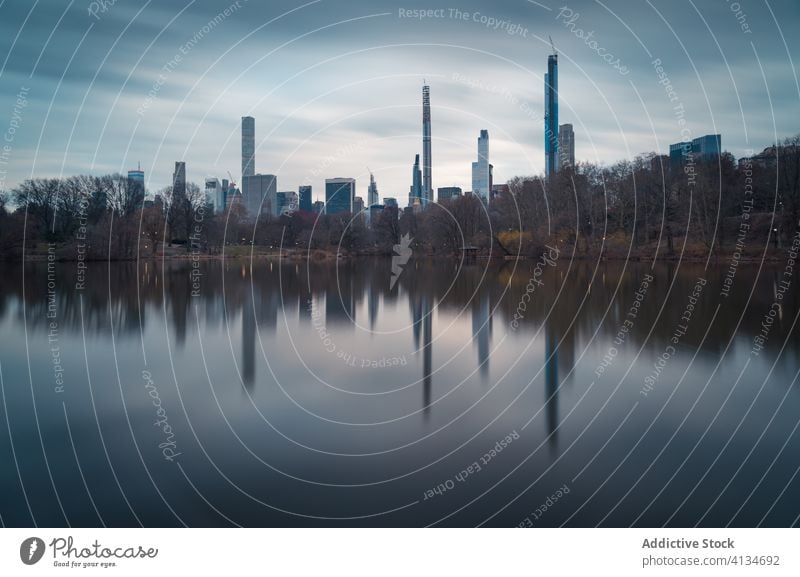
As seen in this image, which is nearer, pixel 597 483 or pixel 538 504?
pixel 538 504

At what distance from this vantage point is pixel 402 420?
7871mm

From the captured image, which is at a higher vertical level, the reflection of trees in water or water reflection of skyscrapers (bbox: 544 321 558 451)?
the reflection of trees in water

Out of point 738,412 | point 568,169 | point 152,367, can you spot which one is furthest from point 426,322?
point 568,169

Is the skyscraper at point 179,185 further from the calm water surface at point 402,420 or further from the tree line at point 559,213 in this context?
the calm water surface at point 402,420

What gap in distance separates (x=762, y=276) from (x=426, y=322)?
22217 mm

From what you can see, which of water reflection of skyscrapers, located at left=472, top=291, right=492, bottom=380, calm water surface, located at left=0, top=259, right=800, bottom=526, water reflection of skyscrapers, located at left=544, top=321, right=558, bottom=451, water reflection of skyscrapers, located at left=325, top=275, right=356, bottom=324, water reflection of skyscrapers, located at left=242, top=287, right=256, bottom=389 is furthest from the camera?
water reflection of skyscrapers, located at left=325, top=275, right=356, bottom=324

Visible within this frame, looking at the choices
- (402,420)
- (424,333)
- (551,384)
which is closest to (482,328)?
(424,333)

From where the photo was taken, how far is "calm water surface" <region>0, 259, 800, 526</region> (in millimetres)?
5402

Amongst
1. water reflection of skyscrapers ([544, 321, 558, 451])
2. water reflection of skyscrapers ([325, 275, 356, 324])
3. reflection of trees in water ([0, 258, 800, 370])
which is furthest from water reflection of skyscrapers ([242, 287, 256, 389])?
water reflection of skyscrapers ([544, 321, 558, 451])

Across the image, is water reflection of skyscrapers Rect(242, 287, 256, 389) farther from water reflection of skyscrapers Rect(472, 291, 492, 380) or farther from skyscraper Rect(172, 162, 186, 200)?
skyscraper Rect(172, 162, 186, 200)

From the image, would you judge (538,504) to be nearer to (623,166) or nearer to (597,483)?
(597,483)

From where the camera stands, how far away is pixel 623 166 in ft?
188
